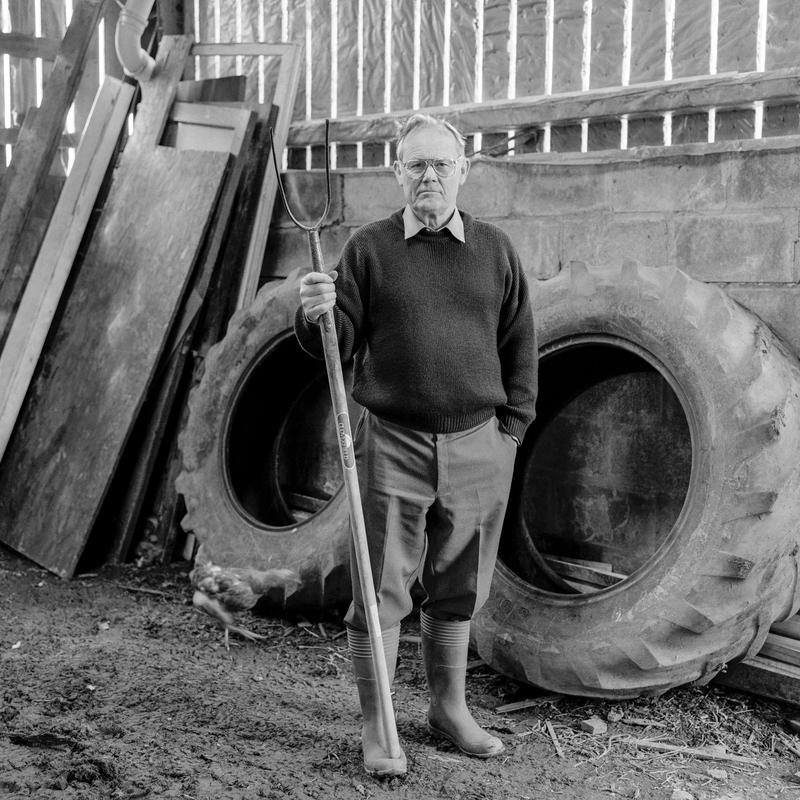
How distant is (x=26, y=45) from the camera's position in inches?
206

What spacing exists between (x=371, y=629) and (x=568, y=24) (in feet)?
8.56

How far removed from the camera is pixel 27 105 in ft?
18.4

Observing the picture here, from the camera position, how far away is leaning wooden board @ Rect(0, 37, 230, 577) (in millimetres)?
4434

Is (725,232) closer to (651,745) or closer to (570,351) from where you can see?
(570,351)

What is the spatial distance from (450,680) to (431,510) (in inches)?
19.4

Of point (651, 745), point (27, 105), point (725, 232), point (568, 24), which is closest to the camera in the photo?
point (651, 745)

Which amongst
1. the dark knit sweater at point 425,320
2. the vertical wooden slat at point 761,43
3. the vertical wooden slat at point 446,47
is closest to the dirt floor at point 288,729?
the dark knit sweater at point 425,320

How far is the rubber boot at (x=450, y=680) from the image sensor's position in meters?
2.69

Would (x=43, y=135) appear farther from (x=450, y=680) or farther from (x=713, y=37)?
(x=450, y=680)

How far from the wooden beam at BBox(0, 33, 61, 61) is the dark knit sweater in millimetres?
3543

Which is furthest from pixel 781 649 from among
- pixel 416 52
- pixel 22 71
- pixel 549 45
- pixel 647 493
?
pixel 22 71

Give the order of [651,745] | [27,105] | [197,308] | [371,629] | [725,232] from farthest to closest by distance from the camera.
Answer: [27,105]
[197,308]
[725,232]
[651,745]
[371,629]

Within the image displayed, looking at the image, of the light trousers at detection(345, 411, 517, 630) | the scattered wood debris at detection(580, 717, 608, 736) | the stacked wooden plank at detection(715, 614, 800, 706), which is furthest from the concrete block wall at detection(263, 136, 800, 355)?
the scattered wood debris at detection(580, 717, 608, 736)

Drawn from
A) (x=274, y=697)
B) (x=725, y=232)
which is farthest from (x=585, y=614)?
(x=725, y=232)
